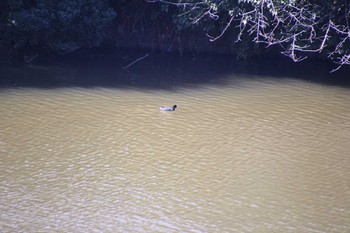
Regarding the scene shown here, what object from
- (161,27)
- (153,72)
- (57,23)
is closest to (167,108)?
(153,72)

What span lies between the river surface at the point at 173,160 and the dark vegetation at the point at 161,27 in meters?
1.64

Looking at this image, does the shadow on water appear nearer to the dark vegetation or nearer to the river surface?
the dark vegetation

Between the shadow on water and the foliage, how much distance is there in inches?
24.9

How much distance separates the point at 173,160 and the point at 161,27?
29.7ft

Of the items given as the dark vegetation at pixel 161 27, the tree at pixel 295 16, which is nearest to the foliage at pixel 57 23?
the dark vegetation at pixel 161 27

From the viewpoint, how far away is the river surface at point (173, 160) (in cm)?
701

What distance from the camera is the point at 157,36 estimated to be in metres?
17.6

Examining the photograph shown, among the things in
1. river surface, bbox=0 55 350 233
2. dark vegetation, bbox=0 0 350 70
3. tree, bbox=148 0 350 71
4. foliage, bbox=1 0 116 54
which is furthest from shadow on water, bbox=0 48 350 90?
tree, bbox=148 0 350 71

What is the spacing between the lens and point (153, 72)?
1510 cm

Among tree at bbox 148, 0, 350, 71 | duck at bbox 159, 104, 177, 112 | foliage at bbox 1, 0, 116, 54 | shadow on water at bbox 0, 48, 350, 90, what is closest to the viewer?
tree at bbox 148, 0, 350, 71

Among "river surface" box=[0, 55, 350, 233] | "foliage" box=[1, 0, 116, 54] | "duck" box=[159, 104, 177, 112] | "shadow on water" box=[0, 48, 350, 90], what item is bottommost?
"river surface" box=[0, 55, 350, 233]

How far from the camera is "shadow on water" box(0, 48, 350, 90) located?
13508 millimetres

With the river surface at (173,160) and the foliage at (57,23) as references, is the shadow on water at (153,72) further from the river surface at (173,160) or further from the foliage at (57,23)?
the river surface at (173,160)

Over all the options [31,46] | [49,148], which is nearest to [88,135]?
[49,148]
